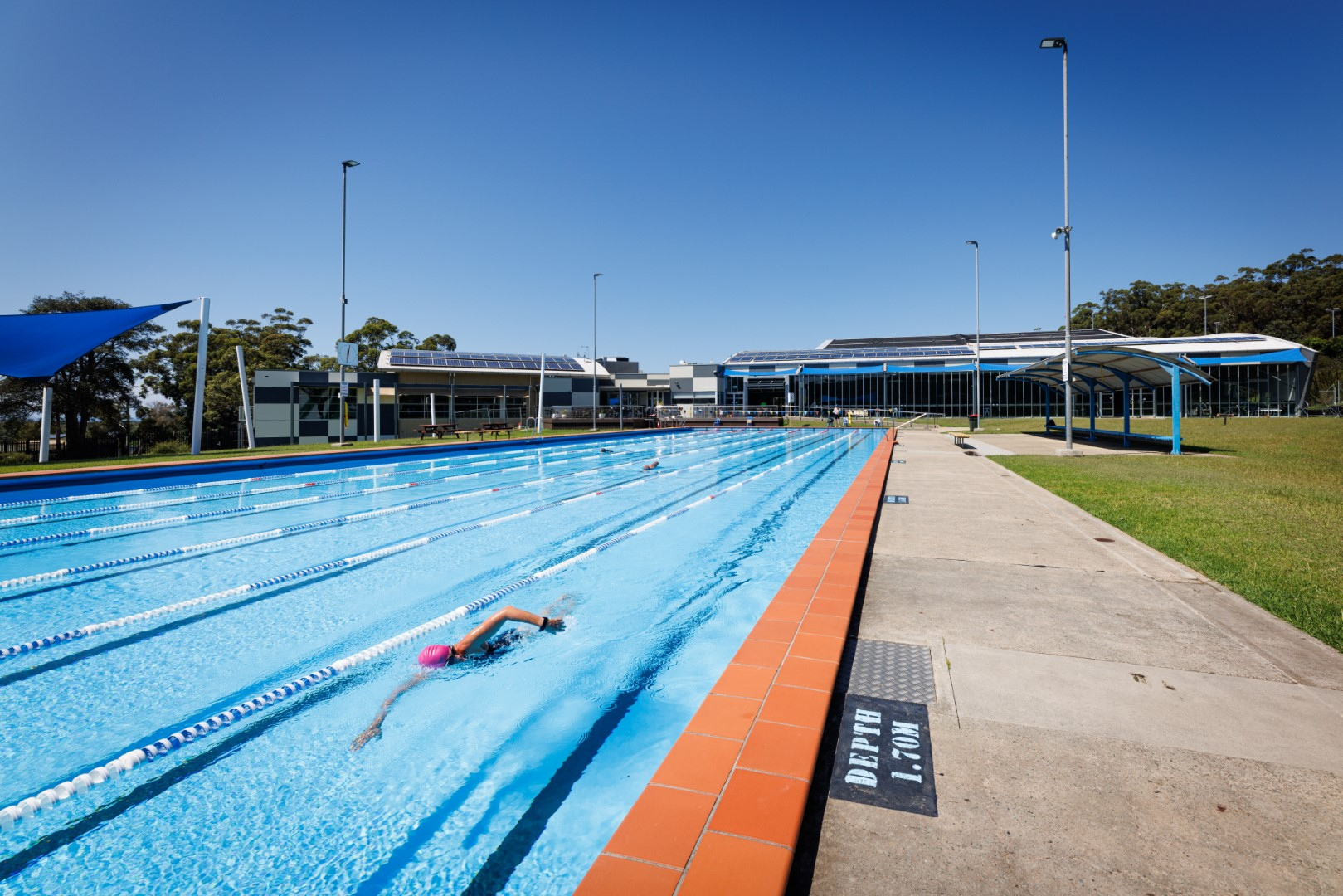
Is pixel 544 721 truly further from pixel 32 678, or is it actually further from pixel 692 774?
pixel 32 678

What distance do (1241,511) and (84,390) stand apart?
42556 millimetres

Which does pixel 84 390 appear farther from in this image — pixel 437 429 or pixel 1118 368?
pixel 1118 368

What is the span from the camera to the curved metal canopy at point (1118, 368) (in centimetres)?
1524

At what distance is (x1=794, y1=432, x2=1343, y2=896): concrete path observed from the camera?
5.68 feet

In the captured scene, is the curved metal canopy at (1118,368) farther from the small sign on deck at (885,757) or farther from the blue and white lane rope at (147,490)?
the blue and white lane rope at (147,490)

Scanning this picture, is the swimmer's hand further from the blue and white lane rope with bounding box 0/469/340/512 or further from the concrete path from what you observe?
the blue and white lane rope with bounding box 0/469/340/512

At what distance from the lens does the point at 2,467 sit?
12773 millimetres

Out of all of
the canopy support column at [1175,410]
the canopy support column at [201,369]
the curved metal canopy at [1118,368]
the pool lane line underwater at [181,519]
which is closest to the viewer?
the pool lane line underwater at [181,519]

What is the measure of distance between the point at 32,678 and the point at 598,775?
368 centimetres

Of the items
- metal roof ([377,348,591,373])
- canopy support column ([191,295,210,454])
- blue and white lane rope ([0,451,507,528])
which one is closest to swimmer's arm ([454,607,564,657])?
blue and white lane rope ([0,451,507,528])

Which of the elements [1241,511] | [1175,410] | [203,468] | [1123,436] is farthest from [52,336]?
[1123,436]

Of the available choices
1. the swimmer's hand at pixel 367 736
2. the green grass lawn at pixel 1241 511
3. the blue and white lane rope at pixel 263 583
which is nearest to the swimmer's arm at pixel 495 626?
the swimmer's hand at pixel 367 736

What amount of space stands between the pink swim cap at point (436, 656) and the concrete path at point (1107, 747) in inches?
98.7

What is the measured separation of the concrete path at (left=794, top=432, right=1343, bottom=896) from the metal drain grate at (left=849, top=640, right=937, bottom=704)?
0.06 meters
